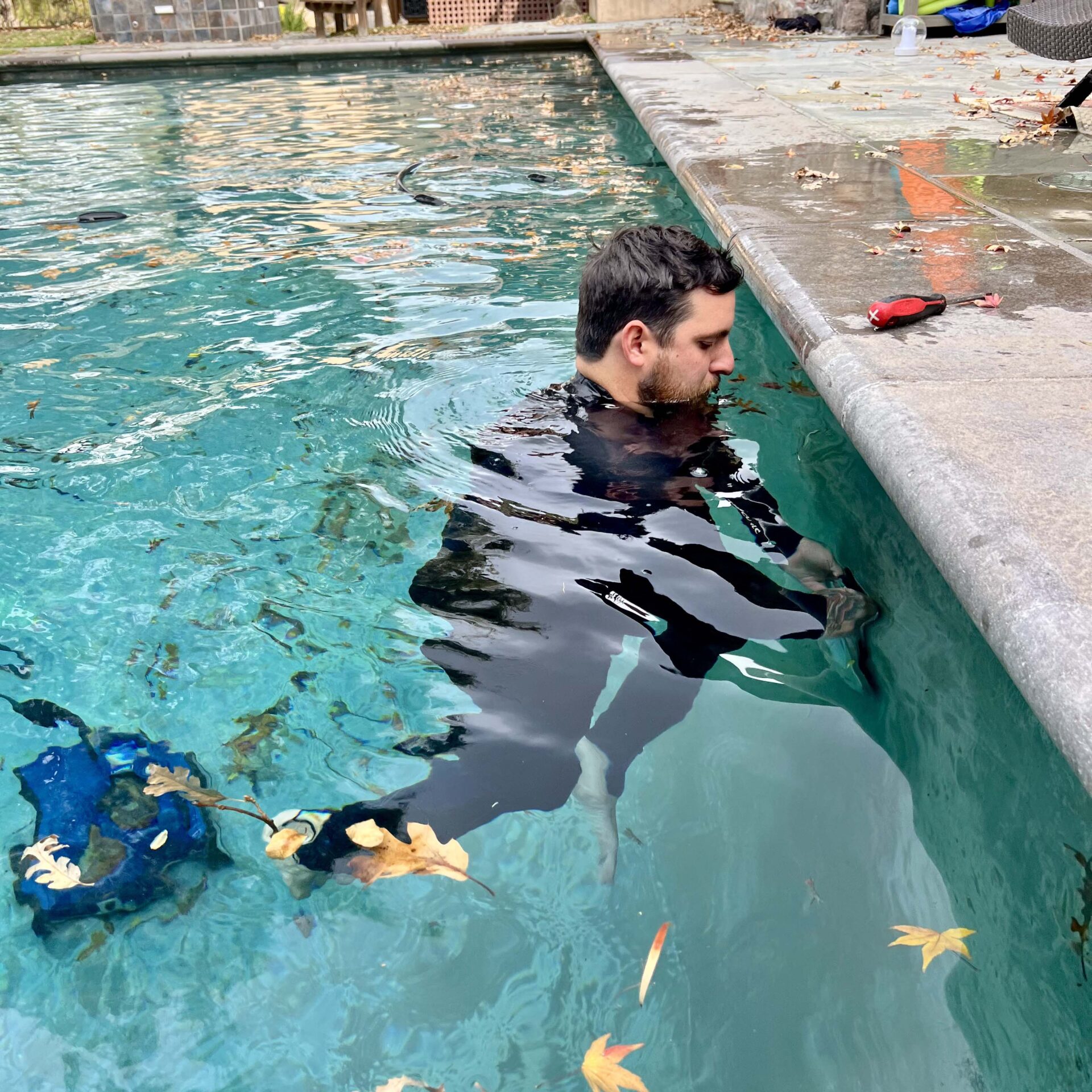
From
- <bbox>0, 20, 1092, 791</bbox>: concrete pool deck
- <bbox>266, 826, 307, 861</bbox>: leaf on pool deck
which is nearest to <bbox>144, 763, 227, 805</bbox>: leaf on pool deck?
<bbox>266, 826, 307, 861</bbox>: leaf on pool deck

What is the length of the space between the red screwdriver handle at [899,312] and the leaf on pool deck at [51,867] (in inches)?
109

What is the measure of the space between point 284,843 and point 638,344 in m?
1.89

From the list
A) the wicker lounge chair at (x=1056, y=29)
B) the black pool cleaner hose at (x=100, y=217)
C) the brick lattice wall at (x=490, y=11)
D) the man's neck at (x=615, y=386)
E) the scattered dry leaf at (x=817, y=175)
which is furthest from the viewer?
the brick lattice wall at (x=490, y=11)

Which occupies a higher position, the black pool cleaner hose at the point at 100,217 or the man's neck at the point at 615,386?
the man's neck at the point at 615,386

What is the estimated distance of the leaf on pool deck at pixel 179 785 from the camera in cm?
247

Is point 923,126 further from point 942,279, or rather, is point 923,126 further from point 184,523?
point 184,523

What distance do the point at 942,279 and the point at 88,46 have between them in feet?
60.0

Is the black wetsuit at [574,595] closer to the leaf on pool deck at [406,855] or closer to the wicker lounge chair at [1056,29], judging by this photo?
the leaf on pool deck at [406,855]

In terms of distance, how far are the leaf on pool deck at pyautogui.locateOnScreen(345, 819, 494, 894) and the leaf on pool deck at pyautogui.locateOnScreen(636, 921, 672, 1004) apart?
0.37 meters

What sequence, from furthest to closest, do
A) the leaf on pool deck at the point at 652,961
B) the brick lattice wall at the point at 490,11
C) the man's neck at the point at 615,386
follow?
1. the brick lattice wall at the point at 490,11
2. the man's neck at the point at 615,386
3. the leaf on pool deck at the point at 652,961

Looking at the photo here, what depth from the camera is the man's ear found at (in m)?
3.36

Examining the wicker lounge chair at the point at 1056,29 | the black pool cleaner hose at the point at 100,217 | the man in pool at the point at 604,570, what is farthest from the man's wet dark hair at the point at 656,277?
the black pool cleaner hose at the point at 100,217

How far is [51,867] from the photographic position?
7.43 ft

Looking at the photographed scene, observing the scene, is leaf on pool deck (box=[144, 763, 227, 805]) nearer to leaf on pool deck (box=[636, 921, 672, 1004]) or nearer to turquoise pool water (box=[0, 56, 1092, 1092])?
turquoise pool water (box=[0, 56, 1092, 1092])
